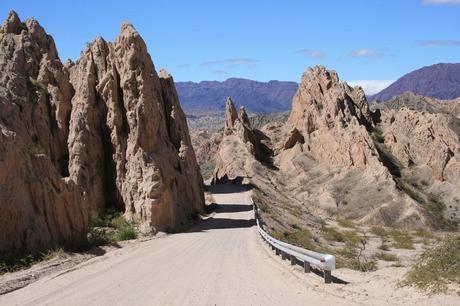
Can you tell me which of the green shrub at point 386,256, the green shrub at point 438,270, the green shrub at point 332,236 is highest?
the green shrub at point 438,270

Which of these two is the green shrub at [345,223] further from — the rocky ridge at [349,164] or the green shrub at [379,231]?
the green shrub at [379,231]

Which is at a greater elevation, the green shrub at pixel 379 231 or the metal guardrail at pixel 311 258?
the metal guardrail at pixel 311 258

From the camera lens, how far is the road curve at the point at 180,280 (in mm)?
13062

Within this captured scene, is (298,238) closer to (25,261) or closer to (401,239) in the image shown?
(401,239)

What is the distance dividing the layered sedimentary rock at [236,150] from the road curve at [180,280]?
47.2 metres

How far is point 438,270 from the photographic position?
38.5 feet

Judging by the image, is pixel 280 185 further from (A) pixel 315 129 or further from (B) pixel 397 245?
(B) pixel 397 245

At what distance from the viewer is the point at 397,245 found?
42344mm

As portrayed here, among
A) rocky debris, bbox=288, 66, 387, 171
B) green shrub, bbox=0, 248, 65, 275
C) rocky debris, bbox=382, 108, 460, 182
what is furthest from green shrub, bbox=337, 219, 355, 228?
green shrub, bbox=0, 248, 65, 275

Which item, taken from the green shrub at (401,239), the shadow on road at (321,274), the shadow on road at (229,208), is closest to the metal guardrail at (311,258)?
the shadow on road at (321,274)

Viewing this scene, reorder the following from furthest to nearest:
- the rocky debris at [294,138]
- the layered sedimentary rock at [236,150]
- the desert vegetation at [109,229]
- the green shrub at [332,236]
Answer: the rocky debris at [294,138] < the layered sedimentary rock at [236,150] < the green shrub at [332,236] < the desert vegetation at [109,229]

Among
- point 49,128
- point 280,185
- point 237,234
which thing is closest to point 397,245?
point 237,234

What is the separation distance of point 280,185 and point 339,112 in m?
11.1

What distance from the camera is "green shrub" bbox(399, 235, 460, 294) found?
1100 cm
